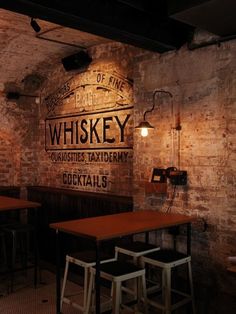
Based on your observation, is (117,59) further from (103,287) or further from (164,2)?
(103,287)

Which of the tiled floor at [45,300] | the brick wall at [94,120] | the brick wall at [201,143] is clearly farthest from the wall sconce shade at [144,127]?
the tiled floor at [45,300]

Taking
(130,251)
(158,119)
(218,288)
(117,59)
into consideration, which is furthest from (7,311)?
(117,59)

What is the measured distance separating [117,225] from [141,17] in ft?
6.42

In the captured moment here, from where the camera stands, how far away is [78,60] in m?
5.52

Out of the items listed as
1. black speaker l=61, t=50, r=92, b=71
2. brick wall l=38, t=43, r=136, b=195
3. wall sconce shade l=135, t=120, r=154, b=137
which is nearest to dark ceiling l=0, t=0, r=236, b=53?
wall sconce shade l=135, t=120, r=154, b=137

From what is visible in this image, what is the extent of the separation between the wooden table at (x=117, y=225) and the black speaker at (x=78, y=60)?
2485 millimetres

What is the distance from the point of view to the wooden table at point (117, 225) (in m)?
3.16

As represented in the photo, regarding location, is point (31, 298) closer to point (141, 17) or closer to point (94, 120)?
point (94, 120)

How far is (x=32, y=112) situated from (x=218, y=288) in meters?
4.38

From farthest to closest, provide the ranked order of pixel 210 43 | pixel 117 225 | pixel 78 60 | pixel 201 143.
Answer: pixel 78 60
pixel 201 143
pixel 210 43
pixel 117 225

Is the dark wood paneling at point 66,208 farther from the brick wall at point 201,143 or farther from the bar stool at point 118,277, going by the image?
the bar stool at point 118,277

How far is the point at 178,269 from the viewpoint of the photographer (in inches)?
161

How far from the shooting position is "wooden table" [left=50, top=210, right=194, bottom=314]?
10.4 ft

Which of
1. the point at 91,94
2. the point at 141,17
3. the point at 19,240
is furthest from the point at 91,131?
the point at 141,17
